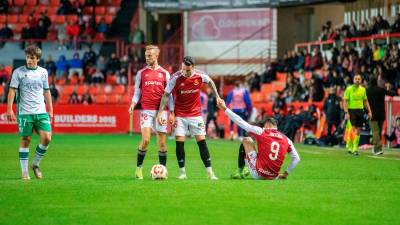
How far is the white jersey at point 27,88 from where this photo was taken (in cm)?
1723

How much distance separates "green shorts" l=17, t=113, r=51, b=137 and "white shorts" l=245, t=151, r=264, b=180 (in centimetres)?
343

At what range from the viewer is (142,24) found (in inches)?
2128

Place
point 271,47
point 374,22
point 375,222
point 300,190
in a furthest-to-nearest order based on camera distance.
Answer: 1. point 271,47
2. point 374,22
3. point 300,190
4. point 375,222

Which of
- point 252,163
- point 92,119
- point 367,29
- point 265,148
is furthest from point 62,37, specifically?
point 265,148

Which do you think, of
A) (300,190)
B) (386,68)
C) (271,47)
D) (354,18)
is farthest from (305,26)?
(300,190)

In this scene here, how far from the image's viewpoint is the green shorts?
56.6ft

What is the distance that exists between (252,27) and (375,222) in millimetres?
40777

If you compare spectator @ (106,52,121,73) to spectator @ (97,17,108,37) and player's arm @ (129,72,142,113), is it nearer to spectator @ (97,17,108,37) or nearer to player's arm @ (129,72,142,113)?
spectator @ (97,17,108,37)

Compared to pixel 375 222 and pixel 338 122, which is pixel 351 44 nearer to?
pixel 338 122

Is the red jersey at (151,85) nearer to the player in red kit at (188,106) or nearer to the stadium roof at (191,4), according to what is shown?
the player in red kit at (188,106)

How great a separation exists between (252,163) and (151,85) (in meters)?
2.38

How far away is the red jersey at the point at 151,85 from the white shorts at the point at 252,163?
202 cm

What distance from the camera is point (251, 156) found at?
1702cm

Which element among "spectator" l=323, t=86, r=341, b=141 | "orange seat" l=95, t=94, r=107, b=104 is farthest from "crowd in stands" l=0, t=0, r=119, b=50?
"spectator" l=323, t=86, r=341, b=141
